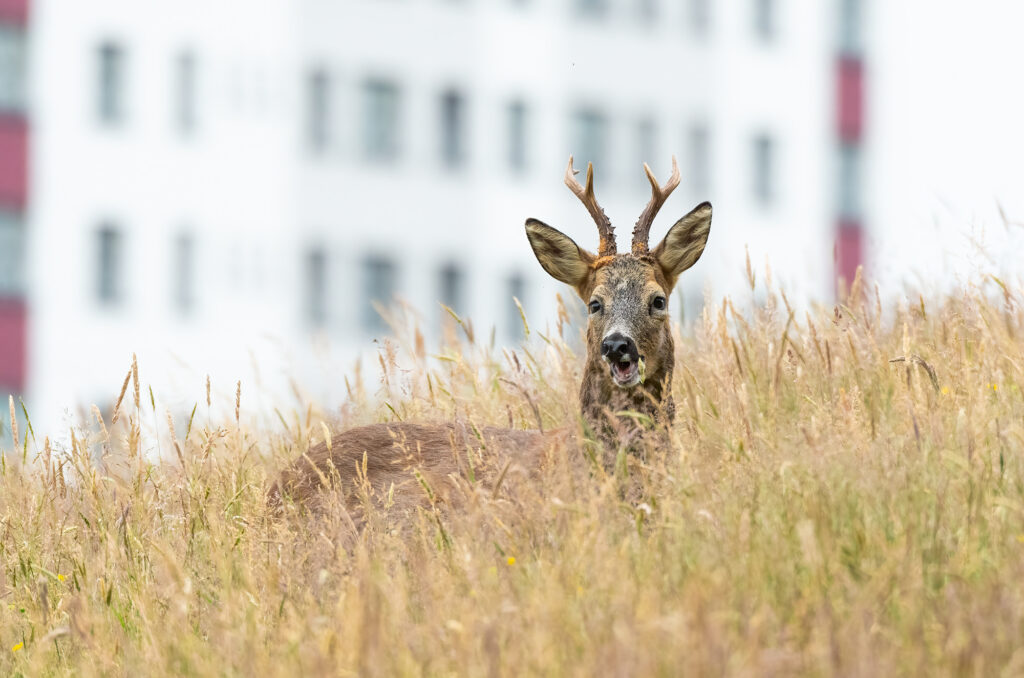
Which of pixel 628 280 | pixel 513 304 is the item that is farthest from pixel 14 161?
pixel 628 280

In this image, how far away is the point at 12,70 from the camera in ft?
141

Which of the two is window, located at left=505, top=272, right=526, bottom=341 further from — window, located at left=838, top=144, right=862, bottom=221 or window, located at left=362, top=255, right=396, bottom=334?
window, located at left=838, top=144, right=862, bottom=221

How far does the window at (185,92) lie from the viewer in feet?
149

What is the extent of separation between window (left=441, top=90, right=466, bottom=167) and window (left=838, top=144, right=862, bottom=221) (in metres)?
12.0

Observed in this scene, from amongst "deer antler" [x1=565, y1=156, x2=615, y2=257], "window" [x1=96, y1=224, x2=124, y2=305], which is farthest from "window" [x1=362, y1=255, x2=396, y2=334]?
"deer antler" [x1=565, y1=156, x2=615, y2=257]

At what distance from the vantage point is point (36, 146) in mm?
43281

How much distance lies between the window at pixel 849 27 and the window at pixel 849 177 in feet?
9.37

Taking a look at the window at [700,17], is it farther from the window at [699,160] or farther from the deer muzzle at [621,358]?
the deer muzzle at [621,358]

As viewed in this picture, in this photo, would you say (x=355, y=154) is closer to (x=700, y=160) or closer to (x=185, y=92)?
(x=185, y=92)

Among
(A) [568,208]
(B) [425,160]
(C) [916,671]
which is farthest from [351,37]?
(C) [916,671]

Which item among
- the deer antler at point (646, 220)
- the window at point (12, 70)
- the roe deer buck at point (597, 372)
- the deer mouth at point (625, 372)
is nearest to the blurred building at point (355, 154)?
the window at point (12, 70)

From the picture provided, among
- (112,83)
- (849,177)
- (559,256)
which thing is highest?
(112,83)

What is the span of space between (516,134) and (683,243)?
43.6 metres

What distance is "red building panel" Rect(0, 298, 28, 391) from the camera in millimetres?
41812
